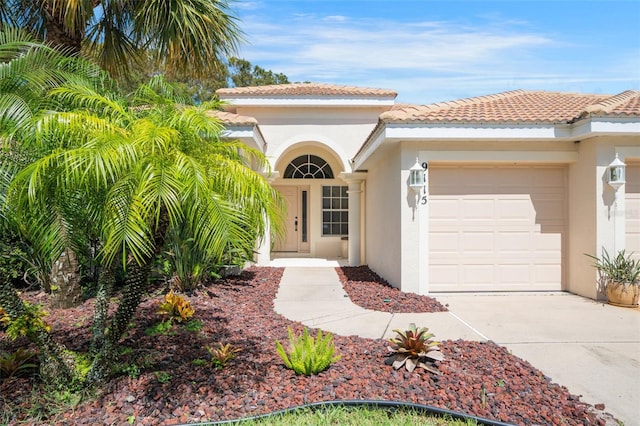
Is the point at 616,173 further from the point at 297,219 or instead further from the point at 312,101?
the point at 297,219

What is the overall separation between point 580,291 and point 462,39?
6.23m

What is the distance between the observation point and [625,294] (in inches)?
312

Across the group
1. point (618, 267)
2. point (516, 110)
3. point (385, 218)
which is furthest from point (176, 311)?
point (618, 267)

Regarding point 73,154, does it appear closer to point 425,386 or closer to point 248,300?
point 425,386

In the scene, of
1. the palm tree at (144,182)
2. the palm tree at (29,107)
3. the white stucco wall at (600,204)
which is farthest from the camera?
the white stucco wall at (600,204)

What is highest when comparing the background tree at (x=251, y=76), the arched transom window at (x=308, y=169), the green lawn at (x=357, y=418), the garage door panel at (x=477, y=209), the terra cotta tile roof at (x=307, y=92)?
the background tree at (x=251, y=76)

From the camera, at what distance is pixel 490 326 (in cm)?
662

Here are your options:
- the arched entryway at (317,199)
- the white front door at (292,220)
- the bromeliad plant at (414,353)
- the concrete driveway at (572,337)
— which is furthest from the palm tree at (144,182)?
the white front door at (292,220)

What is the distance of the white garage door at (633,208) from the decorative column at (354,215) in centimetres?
722

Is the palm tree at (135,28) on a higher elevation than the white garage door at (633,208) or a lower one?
higher

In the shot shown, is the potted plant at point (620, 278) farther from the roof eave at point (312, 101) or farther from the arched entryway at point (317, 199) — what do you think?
the arched entryway at point (317, 199)

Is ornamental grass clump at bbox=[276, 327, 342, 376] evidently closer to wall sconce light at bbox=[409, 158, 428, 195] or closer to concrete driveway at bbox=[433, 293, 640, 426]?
concrete driveway at bbox=[433, 293, 640, 426]

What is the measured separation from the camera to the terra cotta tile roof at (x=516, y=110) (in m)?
8.33

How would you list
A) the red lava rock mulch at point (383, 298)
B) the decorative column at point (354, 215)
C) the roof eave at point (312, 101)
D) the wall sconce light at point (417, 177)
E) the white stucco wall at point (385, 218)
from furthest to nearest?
the roof eave at point (312, 101) < the decorative column at point (354, 215) < the white stucco wall at point (385, 218) < the wall sconce light at point (417, 177) < the red lava rock mulch at point (383, 298)
